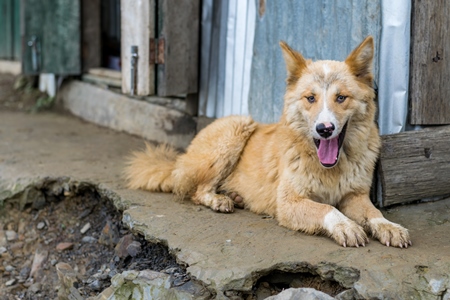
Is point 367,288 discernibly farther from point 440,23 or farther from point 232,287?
point 440,23

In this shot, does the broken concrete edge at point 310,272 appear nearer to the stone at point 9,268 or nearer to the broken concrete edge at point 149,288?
the broken concrete edge at point 149,288

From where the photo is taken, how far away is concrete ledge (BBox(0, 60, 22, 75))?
10814 millimetres

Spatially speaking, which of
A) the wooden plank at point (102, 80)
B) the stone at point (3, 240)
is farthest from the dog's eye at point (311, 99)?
the wooden plank at point (102, 80)

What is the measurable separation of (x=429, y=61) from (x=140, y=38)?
2.81 m

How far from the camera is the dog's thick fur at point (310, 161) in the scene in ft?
13.8

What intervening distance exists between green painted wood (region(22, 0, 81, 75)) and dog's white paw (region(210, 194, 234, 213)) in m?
4.71

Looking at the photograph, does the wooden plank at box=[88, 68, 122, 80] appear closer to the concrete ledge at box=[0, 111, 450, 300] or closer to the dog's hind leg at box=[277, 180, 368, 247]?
the concrete ledge at box=[0, 111, 450, 300]

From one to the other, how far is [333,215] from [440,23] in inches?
72.3

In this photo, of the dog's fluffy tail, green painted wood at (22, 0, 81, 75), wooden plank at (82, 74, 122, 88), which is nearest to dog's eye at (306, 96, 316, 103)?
the dog's fluffy tail

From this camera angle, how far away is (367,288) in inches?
139

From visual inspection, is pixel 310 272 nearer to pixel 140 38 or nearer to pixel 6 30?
pixel 140 38

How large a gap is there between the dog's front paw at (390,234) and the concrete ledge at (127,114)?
3129mm

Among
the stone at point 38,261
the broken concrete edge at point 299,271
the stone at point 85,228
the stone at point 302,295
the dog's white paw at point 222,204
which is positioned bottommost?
the stone at point 38,261

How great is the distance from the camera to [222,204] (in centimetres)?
496
